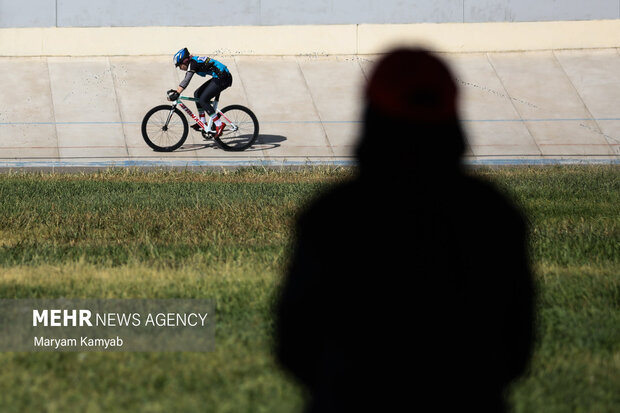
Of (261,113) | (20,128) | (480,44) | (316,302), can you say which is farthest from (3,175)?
(480,44)

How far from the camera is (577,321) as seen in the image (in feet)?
15.9

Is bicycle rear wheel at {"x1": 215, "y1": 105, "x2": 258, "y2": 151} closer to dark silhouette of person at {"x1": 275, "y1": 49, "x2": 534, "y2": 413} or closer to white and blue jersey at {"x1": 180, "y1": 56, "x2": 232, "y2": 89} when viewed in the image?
white and blue jersey at {"x1": 180, "y1": 56, "x2": 232, "y2": 89}

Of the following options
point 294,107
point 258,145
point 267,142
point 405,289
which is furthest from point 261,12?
point 405,289

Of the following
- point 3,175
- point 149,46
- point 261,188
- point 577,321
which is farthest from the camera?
point 149,46

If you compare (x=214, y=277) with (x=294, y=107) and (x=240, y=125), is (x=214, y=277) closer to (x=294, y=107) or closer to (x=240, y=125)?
(x=240, y=125)

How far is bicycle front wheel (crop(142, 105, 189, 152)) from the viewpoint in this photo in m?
16.4

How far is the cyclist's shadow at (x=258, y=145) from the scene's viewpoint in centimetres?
1792

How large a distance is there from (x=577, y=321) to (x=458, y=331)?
300 cm

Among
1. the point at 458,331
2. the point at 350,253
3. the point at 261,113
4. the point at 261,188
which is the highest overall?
the point at 350,253

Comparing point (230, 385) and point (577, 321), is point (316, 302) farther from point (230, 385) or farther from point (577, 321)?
point (577, 321)

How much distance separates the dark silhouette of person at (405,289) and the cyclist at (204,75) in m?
13.5

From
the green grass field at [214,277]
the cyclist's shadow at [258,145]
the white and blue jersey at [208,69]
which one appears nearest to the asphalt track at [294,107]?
the cyclist's shadow at [258,145]

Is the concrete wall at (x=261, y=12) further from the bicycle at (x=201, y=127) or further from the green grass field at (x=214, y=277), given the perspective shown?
the green grass field at (x=214, y=277)

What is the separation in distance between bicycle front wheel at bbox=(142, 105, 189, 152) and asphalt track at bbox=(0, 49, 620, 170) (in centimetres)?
22
